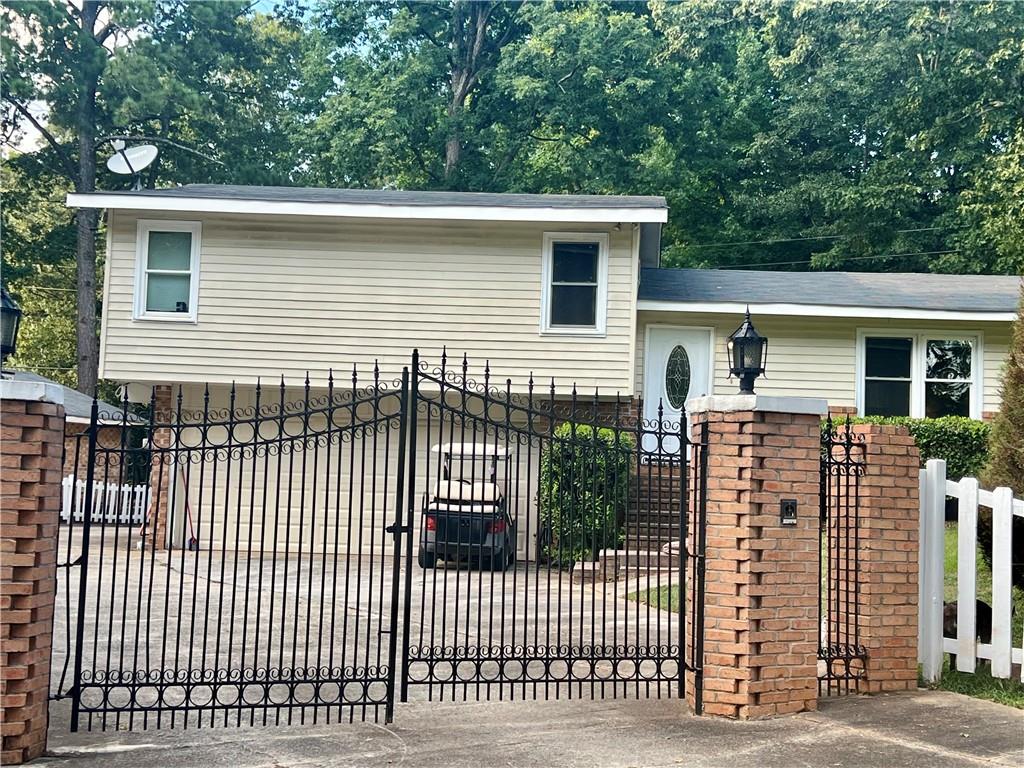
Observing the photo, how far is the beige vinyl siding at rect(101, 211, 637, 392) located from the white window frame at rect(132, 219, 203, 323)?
0.28ft

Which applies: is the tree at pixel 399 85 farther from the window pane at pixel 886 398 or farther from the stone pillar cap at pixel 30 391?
the stone pillar cap at pixel 30 391

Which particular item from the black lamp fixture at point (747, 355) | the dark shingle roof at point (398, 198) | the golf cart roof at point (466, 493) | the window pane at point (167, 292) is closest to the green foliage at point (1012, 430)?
the black lamp fixture at point (747, 355)

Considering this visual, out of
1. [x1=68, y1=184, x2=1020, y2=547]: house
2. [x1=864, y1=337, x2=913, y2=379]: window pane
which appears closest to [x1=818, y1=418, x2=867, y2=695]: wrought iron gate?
[x1=68, y1=184, x2=1020, y2=547]: house

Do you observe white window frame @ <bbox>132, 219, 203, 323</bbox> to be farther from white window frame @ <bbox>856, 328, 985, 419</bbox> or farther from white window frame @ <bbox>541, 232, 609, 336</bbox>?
white window frame @ <bbox>856, 328, 985, 419</bbox>

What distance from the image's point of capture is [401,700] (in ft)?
22.0

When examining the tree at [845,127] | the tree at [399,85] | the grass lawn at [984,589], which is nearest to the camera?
the grass lawn at [984,589]

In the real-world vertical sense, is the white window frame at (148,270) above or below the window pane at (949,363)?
above

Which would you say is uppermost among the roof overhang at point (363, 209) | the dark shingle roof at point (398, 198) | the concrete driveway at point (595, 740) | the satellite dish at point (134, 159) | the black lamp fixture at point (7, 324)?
the satellite dish at point (134, 159)

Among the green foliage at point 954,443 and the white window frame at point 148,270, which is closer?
the green foliage at point 954,443

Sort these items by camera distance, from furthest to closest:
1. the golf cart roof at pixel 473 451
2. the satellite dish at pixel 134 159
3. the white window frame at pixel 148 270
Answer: the satellite dish at pixel 134 159
the white window frame at pixel 148 270
the golf cart roof at pixel 473 451

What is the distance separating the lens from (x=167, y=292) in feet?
52.4

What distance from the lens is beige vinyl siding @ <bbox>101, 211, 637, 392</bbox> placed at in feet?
51.6

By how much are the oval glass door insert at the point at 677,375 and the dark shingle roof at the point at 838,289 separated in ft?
3.22

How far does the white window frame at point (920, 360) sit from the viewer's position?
54.3 feet
